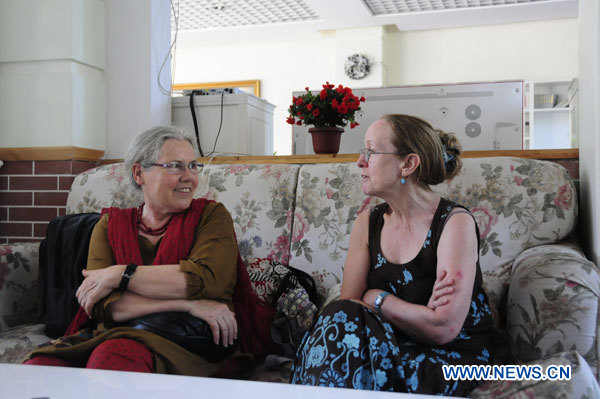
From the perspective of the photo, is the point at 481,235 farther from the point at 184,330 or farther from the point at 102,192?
the point at 102,192

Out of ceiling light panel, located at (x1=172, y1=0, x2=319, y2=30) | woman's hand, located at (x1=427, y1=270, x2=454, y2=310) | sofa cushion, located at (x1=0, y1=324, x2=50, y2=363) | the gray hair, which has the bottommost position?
sofa cushion, located at (x1=0, y1=324, x2=50, y2=363)

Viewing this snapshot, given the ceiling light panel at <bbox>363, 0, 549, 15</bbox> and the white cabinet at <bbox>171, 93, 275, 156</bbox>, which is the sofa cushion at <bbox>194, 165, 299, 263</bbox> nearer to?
the white cabinet at <bbox>171, 93, 275, 156</bbox>

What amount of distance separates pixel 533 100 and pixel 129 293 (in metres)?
6.27

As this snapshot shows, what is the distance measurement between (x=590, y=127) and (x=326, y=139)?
1.15 meters

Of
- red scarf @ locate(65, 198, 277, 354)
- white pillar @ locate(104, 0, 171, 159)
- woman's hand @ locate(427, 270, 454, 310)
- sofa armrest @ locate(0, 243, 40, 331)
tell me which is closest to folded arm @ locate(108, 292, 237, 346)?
red scarf @ locate(65, 198, 277, 354)

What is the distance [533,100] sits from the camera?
673cm

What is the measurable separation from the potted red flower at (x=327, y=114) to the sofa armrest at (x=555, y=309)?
4.13 ft

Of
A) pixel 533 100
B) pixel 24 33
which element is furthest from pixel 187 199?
A: pixel 533 100

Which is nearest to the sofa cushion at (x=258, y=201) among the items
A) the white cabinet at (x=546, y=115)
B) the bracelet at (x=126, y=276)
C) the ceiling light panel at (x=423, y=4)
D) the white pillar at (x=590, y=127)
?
the bracelet at (x=126, y=276)

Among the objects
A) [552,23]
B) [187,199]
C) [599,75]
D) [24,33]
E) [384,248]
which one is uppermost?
[552,23]

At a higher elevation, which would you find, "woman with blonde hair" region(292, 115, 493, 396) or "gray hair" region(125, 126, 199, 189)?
"gray hair" region(125, 126, 199, 189)

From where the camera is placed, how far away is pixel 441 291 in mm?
1358

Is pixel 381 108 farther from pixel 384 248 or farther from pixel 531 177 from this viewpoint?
pixel 384 248

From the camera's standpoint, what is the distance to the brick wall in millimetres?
2779
